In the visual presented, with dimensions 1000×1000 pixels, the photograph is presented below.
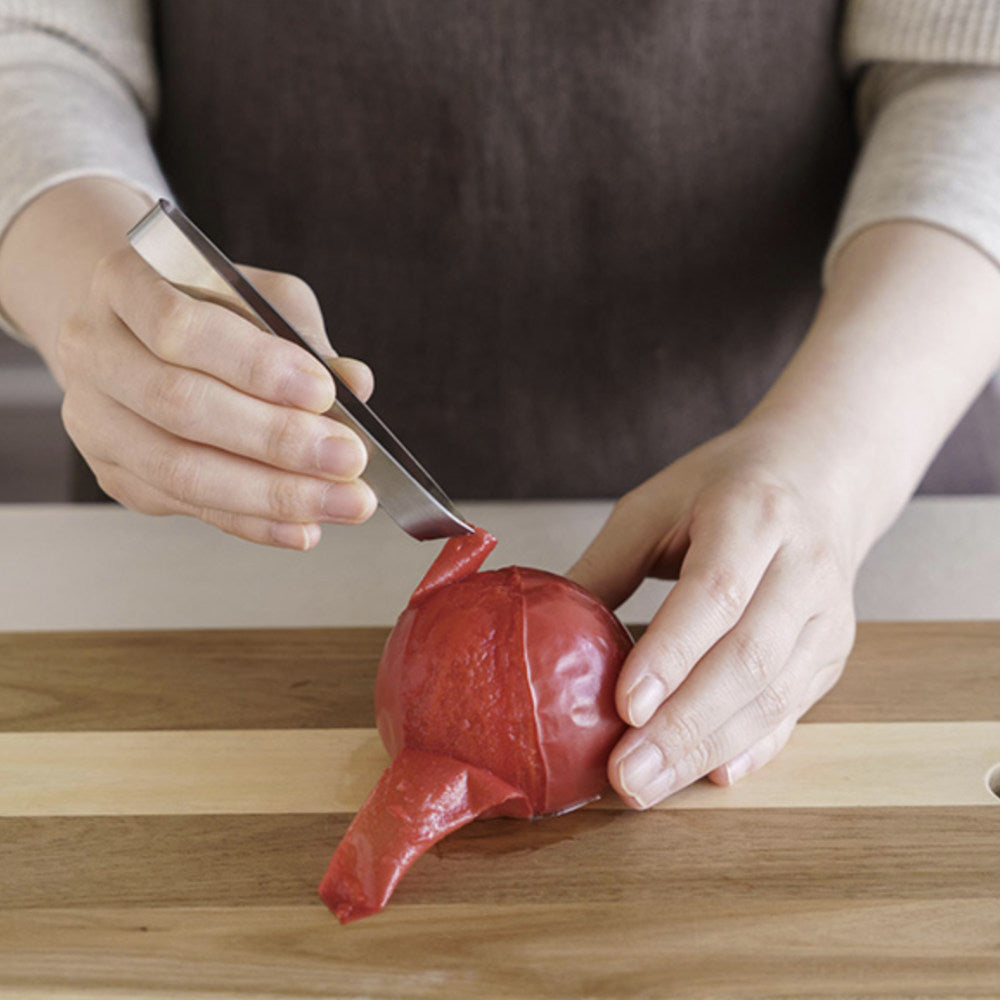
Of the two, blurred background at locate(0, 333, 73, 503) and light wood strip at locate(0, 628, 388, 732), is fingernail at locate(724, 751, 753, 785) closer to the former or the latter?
light wood strip at locate(0, 628, 388, 732)

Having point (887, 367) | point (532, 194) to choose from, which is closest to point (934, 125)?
point (887, 367)

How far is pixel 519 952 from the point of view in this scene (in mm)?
707

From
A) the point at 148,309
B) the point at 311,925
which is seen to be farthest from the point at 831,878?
the point at 148,309

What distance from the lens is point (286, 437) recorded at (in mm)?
790

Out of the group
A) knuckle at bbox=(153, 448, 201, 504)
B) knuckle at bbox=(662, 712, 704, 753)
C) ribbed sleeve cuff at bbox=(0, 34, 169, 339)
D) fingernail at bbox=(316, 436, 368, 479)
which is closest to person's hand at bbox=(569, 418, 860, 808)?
knuckle at bbox=(662, 712, 704, 753)

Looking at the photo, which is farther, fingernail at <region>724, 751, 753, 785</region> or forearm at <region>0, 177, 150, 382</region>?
forearm at <region>0, 177, 150, 382</region>

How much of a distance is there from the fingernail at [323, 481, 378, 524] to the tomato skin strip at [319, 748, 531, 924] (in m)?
0.17

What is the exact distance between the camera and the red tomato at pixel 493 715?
0.77 m

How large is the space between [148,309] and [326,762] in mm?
353

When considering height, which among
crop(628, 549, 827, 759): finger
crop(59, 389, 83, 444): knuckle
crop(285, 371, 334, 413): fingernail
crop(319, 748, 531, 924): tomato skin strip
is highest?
crop(285, 371, 334, 413): fingernail

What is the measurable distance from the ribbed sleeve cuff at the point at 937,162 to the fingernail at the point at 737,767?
566 millimetres

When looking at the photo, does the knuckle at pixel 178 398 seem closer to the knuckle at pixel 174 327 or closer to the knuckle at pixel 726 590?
the knuckle at pixel 174 327

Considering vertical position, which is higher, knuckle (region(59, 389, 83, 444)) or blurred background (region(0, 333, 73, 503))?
knuckle (region(59, 389, 83, 444))

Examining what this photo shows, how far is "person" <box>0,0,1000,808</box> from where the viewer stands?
32.8 inches
